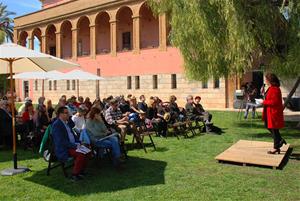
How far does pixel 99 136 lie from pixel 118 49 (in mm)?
24929

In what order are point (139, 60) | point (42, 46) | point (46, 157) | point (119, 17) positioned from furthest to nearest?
point (42, 46), point (119, 17), point (139, 60), point (46, 157)

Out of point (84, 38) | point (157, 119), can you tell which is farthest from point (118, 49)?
point (157, 119)

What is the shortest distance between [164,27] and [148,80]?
4112 mm

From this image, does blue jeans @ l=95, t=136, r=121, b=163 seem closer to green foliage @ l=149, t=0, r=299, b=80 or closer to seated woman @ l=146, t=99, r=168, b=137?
seated woman @ l=146, t=99, r=168, b=137

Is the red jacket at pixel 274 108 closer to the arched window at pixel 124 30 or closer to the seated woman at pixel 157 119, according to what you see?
the seated woman at pixel 157 119

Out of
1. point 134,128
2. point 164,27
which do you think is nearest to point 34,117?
point 134,128

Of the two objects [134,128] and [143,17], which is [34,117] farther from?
[143,17]

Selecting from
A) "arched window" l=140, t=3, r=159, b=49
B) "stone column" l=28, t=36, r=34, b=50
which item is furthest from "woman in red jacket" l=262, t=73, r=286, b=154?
"stone column" l=28, t=36, r=34, b=50

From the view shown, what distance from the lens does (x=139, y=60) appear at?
30.7 metres

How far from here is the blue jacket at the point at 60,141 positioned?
738 cm

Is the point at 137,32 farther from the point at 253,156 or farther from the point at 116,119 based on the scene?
the point at 253,156

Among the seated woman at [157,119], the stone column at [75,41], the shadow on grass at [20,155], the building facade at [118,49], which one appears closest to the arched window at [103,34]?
the building facade at [118,49]

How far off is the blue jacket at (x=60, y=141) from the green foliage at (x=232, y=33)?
22.3ft

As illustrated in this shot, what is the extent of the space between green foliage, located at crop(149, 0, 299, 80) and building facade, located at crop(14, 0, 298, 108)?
11.0m
